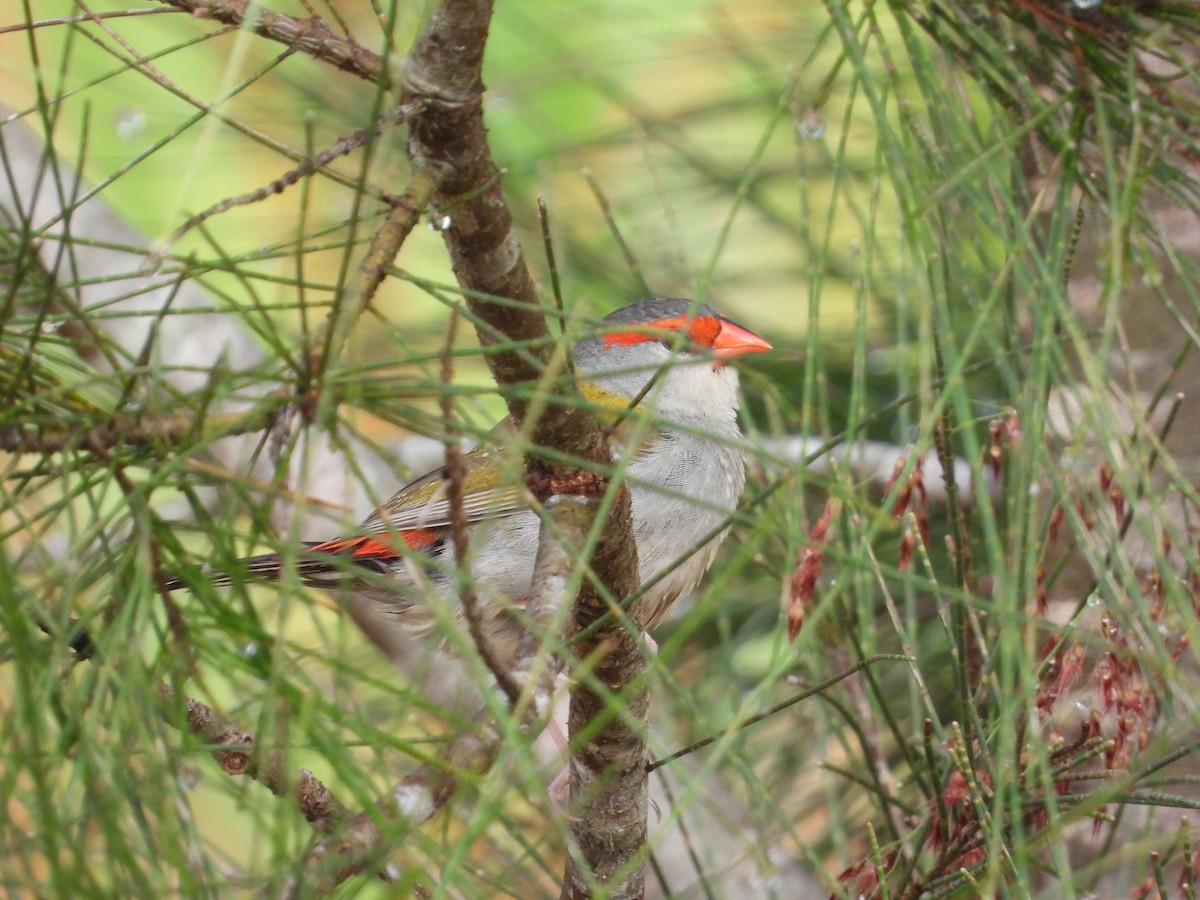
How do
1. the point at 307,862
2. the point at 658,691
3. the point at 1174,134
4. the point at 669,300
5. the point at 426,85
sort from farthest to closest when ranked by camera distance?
the point at 658,691 < the point at 669,300 < the point at 1174,134 < the point at 426,85 < the point at 307,862

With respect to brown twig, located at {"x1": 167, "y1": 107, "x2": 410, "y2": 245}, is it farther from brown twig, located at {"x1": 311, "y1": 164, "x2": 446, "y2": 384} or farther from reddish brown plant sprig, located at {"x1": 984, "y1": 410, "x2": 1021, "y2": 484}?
reddish brown plant sprig, located at {"x1": 984, "y1": 410, "x2": 1021, "y2": 484}

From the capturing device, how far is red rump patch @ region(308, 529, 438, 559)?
269cm

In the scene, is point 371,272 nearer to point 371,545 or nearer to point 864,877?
point 864,877

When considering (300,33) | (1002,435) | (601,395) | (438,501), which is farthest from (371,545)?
(300,33)

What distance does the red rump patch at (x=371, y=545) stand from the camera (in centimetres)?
269

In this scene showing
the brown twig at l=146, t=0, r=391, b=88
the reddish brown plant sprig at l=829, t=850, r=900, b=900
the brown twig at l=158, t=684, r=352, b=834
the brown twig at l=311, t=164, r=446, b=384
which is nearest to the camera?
the brown twig at l=311, t=164, r=446, b=384

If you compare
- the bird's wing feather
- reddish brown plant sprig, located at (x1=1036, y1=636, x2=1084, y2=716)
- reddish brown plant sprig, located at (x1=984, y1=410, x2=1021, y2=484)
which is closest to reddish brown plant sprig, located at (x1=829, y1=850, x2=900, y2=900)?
reddish brown plant sprig, located at (x1=1036, y1=636, x2=1084, y2=716)

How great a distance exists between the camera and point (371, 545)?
2758 millimetres

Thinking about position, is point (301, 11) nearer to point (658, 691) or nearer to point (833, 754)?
point (658, 691)

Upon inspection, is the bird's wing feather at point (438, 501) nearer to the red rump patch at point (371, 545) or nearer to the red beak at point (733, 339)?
the red rump patch at point (371, 545)

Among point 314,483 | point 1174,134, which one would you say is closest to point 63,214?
point 1174,134

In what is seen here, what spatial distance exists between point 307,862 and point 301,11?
286cm

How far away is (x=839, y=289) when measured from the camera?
3.62 m

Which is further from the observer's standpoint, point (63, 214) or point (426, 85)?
point (426, 85)
